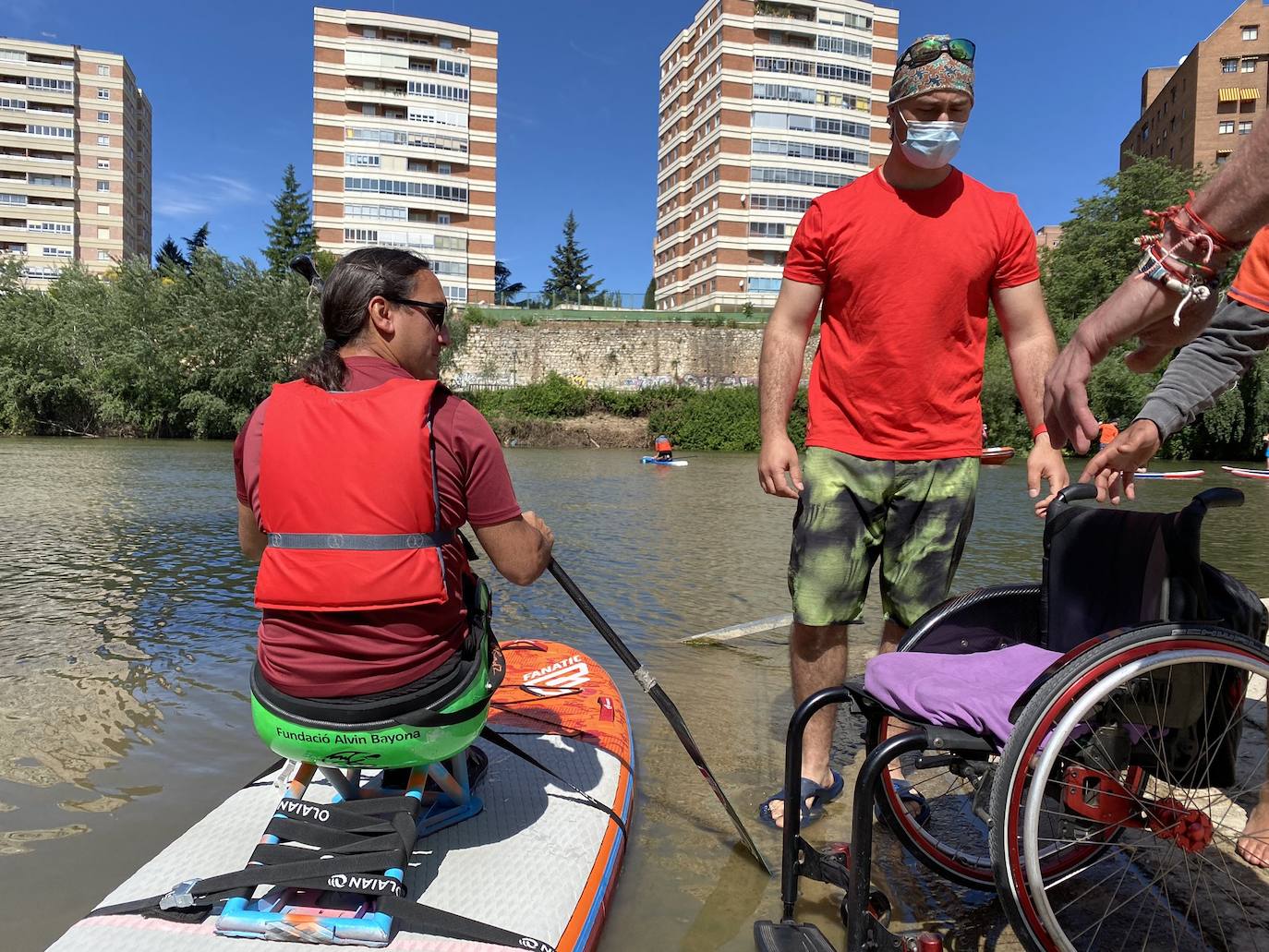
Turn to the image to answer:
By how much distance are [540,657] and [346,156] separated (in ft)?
228

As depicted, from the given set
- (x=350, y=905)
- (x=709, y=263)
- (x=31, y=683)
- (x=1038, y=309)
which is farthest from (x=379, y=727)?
(x=709, y=263)

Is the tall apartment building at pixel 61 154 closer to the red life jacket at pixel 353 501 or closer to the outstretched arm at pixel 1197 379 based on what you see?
the red life jacket at pixel 353 501

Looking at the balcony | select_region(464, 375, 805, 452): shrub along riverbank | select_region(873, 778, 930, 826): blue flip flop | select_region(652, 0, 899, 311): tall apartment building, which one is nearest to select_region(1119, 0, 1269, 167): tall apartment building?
select_region(652, 0, 899, 311): tall apartment building

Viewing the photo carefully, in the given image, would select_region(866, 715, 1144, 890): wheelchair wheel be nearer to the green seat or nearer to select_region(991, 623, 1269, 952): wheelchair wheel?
select_region(991, 623, 1269, 952): wheelchair wheel

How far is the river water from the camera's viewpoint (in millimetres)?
2838

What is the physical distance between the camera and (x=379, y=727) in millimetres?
2215

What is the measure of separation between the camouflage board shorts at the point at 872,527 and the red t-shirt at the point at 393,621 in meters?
1.26

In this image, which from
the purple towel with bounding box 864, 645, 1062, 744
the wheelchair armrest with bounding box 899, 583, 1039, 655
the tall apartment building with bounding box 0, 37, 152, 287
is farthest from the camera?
the tall apartment building with bounding box 0, 37, 152, 287

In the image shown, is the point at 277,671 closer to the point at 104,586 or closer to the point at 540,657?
the point at 540,657

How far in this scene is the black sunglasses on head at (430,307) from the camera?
249 centimetres

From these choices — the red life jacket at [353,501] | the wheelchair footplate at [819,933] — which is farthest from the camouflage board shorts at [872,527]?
the red life jacket at [353,501]

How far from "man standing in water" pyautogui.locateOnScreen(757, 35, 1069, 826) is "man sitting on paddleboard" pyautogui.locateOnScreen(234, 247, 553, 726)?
1269 mm

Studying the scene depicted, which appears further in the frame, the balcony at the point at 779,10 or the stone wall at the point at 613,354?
the balcony at the point at 779,10

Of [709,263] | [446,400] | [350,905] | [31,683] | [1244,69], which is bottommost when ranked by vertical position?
[31,683]
